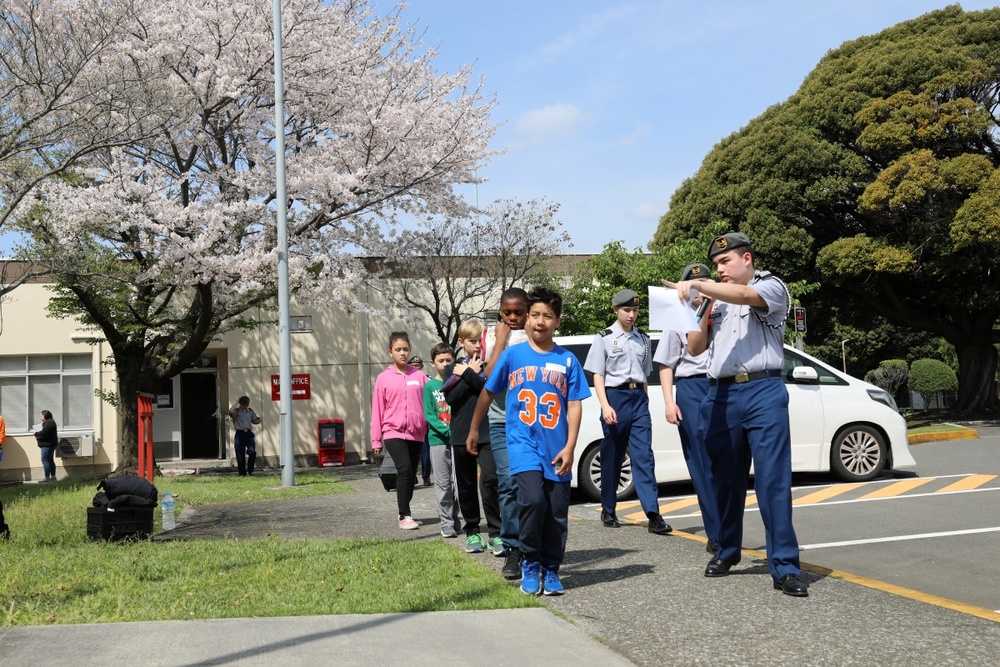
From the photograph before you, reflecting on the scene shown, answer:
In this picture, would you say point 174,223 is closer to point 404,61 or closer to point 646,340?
point 404,61

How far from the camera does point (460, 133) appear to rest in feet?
72.4

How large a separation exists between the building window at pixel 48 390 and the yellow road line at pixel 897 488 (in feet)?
75.9

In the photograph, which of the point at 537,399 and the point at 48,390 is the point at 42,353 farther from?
the point at 537,399

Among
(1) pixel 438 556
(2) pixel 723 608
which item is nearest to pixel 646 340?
(1) pixel 438 556

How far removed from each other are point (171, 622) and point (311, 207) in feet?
55.5

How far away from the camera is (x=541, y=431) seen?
18.9 feet

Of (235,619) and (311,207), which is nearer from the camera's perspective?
(235,619)

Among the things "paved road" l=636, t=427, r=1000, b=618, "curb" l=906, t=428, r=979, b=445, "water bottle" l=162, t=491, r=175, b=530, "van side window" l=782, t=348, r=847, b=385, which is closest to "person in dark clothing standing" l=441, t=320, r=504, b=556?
"paved road" l=636, t=427, r=1000, b=618

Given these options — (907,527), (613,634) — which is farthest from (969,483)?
(613,634)

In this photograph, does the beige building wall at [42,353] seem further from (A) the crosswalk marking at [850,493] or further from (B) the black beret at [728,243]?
(B) the black beret at [728,243]

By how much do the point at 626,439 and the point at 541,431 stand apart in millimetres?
2940

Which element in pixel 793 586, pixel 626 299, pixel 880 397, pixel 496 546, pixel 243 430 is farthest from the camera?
pixel 243 430

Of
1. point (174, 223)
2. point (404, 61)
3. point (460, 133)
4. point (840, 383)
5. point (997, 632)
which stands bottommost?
point (997, 632)

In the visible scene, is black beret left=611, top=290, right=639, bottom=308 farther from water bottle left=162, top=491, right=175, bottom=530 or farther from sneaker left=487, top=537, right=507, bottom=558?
water bottle left=162, top=491, right=175, bottom=530
